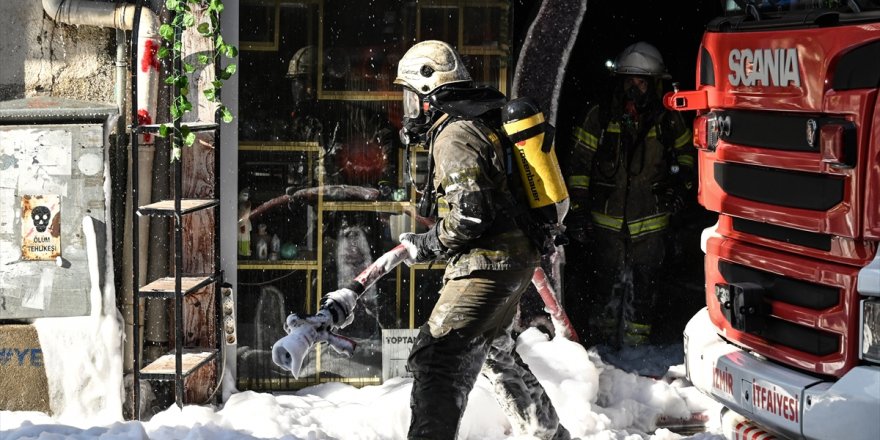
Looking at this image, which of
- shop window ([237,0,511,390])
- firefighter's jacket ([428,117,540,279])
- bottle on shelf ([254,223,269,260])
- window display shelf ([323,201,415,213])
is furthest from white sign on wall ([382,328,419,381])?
firefighter's jacket ([428,117,540,279])

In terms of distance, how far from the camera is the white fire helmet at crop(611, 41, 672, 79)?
859 centimetres

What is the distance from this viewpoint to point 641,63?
861 centimetres

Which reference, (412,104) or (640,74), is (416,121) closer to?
(412,104)

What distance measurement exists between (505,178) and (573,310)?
4235mm

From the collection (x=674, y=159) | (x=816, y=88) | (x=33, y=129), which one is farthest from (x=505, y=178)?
(x=674, y=159)

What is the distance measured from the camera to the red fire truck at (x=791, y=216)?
185 inches

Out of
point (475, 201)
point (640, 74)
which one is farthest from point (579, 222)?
point (475, 201)

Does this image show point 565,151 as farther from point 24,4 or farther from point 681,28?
point 24,4

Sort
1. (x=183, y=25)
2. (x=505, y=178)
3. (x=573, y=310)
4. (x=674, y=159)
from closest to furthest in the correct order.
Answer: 1. (x=505, y=178)
2. (x=183, y=25)
3. (x=674, y=159)
4. (x=573, y=310)

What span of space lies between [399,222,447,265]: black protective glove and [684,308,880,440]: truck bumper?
1.32 m

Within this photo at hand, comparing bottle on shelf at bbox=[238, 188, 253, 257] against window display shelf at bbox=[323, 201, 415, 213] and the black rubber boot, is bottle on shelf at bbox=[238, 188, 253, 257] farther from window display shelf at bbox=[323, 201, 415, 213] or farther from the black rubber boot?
the black rubber boot

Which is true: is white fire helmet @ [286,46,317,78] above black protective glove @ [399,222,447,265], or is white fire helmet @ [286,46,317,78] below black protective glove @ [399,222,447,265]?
above

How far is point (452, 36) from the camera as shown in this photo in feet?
25.0

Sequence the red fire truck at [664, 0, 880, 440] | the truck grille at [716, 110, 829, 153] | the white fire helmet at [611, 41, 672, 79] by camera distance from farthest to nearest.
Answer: the white fire helmet at [611, 41, 672, 79], the truck grille at [716, 110, 829, 153], the red fire truck at [664, 0, 880, 440]
